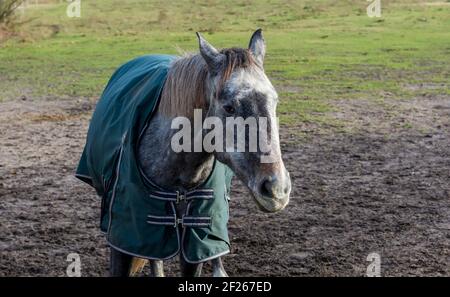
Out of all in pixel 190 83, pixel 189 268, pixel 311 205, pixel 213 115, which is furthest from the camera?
pixel 311 205

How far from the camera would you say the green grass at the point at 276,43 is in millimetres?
11719

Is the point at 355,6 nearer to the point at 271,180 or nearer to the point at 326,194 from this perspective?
the point at 326,194

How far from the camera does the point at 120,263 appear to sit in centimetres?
375

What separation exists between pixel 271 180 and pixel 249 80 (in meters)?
0.44

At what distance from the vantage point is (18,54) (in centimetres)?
1662

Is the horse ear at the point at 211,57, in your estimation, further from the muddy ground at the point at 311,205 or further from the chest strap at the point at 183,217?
the muddy ground at the point at 311,205

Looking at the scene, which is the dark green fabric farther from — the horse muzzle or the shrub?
the shrub

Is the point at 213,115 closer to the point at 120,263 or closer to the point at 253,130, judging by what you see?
the point at 253,130

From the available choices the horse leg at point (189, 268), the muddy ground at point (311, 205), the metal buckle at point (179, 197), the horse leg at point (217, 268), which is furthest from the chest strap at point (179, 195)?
the muddy ground at point (311, 205)

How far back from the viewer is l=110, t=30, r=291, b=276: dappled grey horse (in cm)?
298

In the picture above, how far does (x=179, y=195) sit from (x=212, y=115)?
541 mm

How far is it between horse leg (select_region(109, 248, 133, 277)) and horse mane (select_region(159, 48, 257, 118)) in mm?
788

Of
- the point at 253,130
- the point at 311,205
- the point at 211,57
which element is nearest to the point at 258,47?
the point at 211,57

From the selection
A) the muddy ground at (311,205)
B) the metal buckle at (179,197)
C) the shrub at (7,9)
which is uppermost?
the shrub at (7,9)
